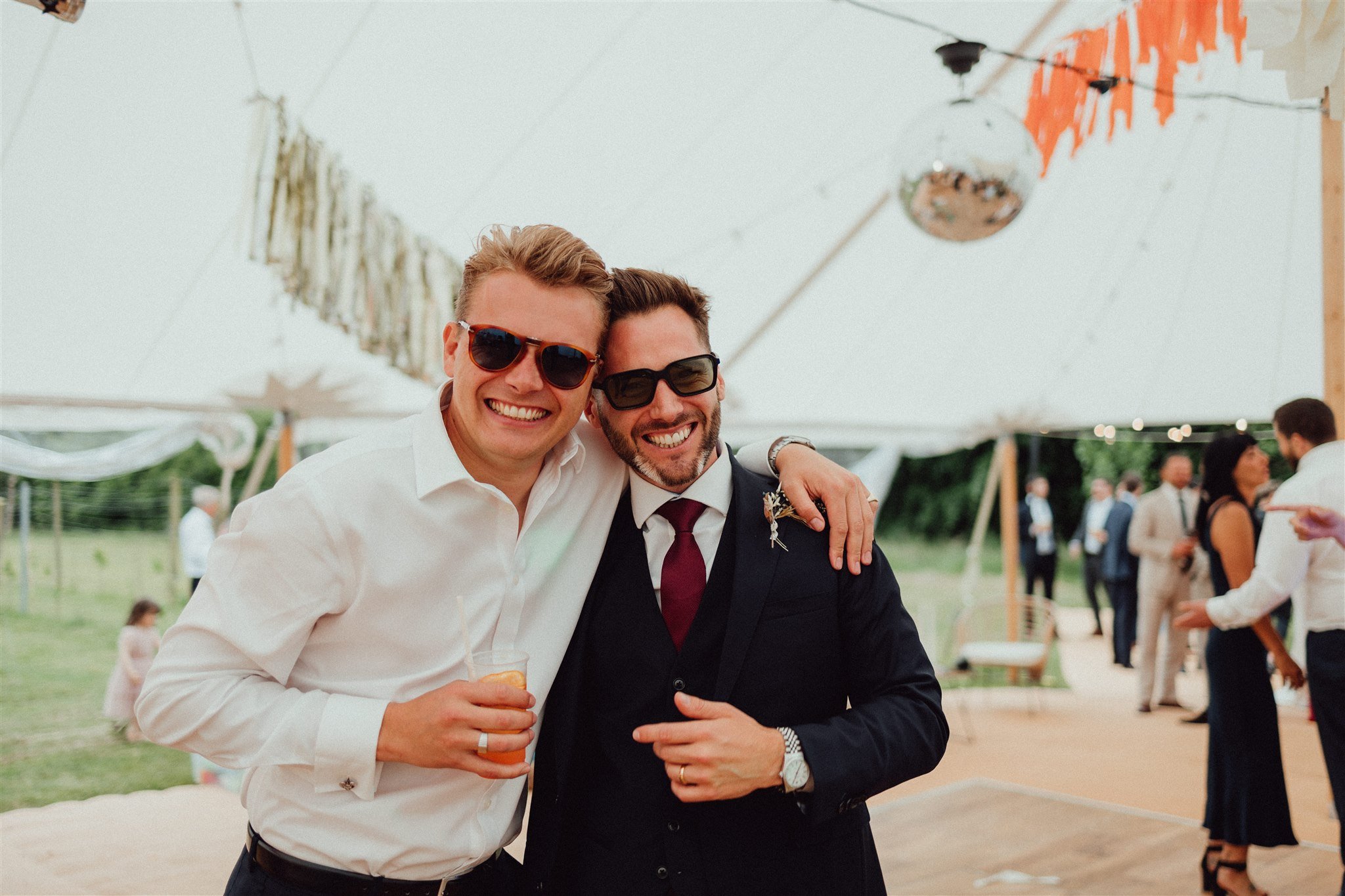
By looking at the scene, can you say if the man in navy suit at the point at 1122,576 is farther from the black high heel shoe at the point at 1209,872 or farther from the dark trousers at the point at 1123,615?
the black high heel shoe at the point at 1209,872

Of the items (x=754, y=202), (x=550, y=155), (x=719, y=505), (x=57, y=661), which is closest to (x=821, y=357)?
(x=754, y=202)

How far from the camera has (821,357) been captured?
792cm

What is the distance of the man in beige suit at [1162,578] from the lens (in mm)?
7406

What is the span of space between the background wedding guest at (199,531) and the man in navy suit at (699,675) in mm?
6417

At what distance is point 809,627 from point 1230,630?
3107 millimetres

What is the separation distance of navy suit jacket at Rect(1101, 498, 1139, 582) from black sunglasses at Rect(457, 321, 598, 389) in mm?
8455

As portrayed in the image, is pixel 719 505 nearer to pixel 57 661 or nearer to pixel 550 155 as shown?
pixel 550 155

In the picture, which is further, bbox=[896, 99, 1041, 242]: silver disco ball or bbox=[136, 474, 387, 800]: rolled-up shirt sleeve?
bbox=[896, 99, 1041, 242]: silver disco ball

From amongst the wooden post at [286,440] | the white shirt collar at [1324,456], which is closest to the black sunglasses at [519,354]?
the white shirt collar at [1324,456]

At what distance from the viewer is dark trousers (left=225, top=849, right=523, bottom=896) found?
4.88 ft

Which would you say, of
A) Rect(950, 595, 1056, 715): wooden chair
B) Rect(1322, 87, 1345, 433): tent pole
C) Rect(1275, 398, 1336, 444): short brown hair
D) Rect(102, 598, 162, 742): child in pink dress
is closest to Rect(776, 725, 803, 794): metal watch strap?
Rect(1275, 398, 1336, 444): short brown hair

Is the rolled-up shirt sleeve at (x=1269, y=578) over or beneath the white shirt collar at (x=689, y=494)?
beneath

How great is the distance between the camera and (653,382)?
1643mm

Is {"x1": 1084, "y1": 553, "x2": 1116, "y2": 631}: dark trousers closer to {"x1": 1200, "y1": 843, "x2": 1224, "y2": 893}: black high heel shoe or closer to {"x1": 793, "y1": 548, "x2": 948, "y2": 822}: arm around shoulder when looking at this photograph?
{"x1": 1200, "y1": 843, "x2": 1224, "y2": 893}: black high heel shoe
